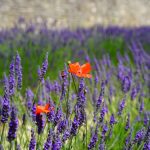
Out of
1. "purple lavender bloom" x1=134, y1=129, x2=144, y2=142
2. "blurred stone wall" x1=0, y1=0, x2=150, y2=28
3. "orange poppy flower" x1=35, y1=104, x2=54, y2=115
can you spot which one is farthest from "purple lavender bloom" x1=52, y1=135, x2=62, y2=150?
"blurred stone wall" x1=0, y1=0, x2=150, y2=28

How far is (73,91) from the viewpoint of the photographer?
3768 millimetres

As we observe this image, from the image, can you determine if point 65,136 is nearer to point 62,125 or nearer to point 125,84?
point 62,125

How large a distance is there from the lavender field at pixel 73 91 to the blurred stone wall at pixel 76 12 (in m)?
3.75

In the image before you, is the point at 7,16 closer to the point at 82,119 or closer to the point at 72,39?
the point at 72,39

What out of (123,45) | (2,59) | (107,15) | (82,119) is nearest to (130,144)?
(82,119)

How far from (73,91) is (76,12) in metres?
9.03

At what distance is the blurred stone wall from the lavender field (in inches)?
148

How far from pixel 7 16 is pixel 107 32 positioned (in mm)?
3834

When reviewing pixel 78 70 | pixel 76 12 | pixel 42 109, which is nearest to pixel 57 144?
pixel 42 109

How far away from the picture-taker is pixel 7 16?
37.2 ft

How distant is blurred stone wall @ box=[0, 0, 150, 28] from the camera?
451 inches

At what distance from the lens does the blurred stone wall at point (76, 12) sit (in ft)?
37.6

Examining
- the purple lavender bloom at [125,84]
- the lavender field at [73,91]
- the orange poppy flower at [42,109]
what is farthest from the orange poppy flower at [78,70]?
the purple lavender bloom at [125,84]

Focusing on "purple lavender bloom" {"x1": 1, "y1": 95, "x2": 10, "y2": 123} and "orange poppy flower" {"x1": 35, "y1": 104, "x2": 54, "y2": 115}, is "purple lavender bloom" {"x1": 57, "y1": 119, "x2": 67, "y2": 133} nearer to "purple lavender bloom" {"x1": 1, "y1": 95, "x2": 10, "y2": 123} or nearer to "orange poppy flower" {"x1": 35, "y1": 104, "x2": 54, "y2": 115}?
"orange poppy flower" {"x1": 35, "y1": 104, "x2": 54, "y2": 115}
